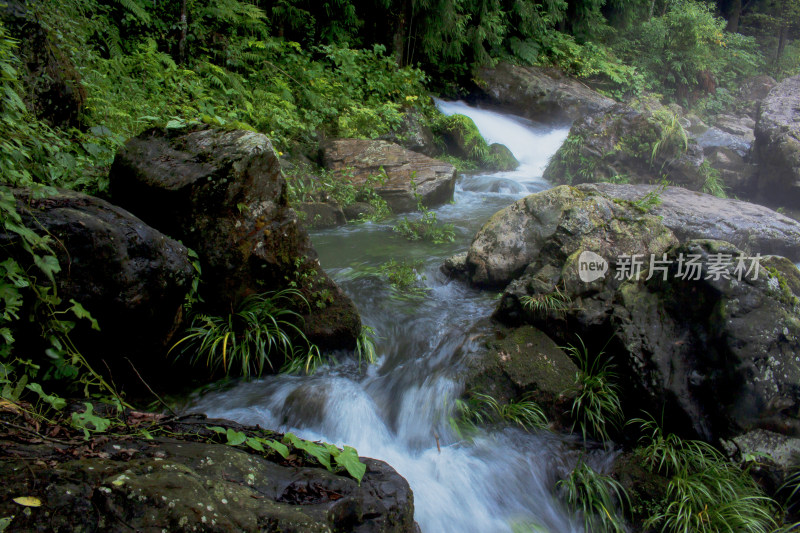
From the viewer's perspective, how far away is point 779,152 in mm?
11312

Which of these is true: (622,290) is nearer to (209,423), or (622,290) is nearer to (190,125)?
(209,423)

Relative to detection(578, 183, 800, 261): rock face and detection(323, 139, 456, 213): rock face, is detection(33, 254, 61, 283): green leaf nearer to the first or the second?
detection(323, 139, 456, 213): rock face

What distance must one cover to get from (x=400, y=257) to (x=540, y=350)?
3.28 metres

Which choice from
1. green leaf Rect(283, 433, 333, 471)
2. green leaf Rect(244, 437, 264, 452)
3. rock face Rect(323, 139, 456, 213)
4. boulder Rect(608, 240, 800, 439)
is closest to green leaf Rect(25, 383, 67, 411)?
green leaf Rect(244, 437, 264, 452)

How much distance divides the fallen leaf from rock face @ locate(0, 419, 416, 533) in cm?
1

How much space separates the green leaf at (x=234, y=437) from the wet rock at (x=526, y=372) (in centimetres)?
231

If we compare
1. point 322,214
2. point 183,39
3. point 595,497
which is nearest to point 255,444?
point 595,497

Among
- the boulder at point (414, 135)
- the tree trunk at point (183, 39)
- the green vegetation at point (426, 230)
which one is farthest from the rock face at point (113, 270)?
the boulder at point (414, 135)

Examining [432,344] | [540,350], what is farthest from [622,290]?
[432,344]

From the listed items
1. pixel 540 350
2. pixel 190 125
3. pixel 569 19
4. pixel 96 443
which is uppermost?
pixel 569 19

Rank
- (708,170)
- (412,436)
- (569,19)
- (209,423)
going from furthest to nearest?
(569,19) < (708,170) < (412,436) < (209,423)

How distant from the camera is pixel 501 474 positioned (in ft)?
11.7

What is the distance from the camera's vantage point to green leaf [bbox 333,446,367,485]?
2257 millimetres

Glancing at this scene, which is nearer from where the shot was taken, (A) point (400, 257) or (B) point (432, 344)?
(B) point (432, 344)
